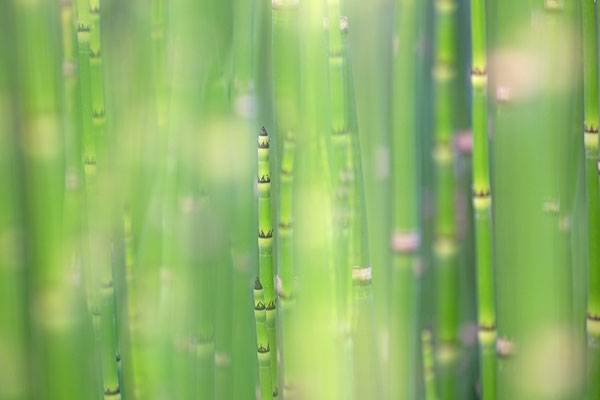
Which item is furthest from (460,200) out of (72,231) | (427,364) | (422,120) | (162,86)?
(72,231)

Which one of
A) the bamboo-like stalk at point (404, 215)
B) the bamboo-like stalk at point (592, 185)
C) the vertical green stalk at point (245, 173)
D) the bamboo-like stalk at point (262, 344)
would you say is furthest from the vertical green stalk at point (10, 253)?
the bamboo-like stalk at point (592, 185)

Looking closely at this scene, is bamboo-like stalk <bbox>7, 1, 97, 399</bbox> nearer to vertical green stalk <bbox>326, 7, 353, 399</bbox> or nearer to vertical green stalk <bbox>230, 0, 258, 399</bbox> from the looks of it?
vertical green stalk <bbox>230, 0, 258, 399</bbox>

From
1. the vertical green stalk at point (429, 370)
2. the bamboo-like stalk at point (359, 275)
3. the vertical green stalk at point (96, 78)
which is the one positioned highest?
the vertical green stalk at point (96, 78)

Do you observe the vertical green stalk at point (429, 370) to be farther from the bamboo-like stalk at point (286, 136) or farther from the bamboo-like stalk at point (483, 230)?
the bamboo-like stalk at point (286, 136)

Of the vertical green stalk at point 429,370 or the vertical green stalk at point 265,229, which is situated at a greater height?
the vertical green stalk at point 265,229

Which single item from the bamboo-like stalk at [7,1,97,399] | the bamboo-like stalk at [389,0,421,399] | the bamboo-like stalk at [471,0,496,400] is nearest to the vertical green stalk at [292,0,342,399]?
the bamboo-like stalk at [389,0,421,399]

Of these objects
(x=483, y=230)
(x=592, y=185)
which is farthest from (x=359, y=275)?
(x=592, y=185)
